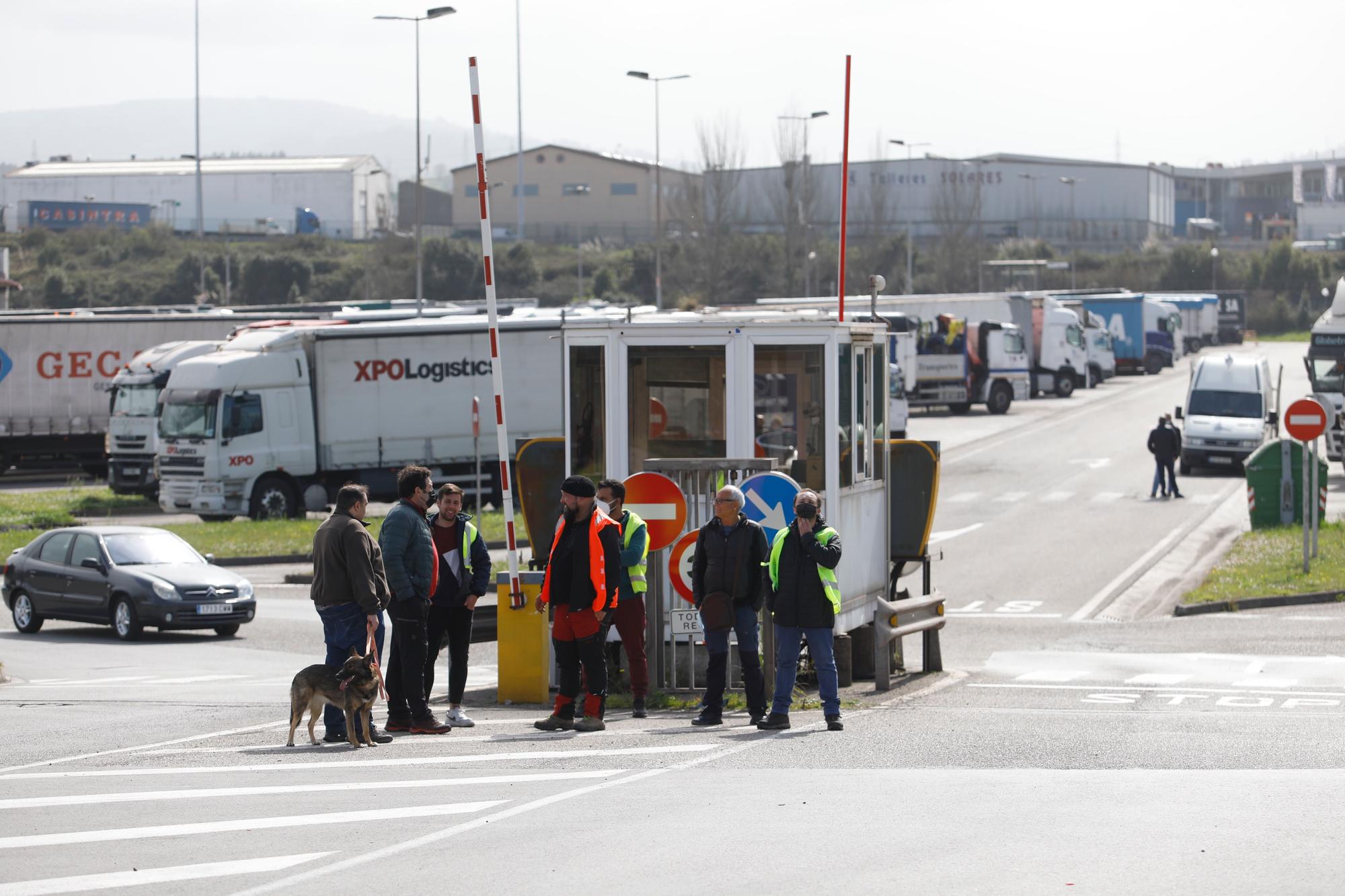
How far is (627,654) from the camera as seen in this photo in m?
12.0

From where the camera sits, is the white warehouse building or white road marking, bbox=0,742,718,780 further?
the white warehouse building

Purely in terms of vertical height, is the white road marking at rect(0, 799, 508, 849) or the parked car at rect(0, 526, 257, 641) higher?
the white road marking at rect(0, 799, 508, 849)

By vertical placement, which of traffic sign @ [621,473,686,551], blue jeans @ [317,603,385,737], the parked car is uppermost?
traffic sign @ [621,473,686,551]

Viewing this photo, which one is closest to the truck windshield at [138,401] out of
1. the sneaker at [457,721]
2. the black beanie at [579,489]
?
the sneaker at [457,721]

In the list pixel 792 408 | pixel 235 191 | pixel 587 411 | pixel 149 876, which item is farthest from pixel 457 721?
pixel 235 191

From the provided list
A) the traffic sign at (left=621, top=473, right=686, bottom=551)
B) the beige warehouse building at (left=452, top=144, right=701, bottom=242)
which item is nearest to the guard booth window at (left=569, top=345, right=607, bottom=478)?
the traffic sign at (left=621, top=473, right=686, bottom=551)

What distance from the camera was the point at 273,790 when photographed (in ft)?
29.3

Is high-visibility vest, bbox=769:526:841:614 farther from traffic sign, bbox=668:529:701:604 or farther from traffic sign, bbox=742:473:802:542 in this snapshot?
traffic sign, bbox=668:529:701:604

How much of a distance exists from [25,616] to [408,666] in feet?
36.3

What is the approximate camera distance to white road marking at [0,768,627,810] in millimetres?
8656

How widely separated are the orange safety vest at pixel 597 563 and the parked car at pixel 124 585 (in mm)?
9418

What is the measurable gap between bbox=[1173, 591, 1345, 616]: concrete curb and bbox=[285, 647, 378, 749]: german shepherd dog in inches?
499

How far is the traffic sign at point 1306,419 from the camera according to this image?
22.4 meters

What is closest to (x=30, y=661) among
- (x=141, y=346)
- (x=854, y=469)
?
(x=854, y=469)
